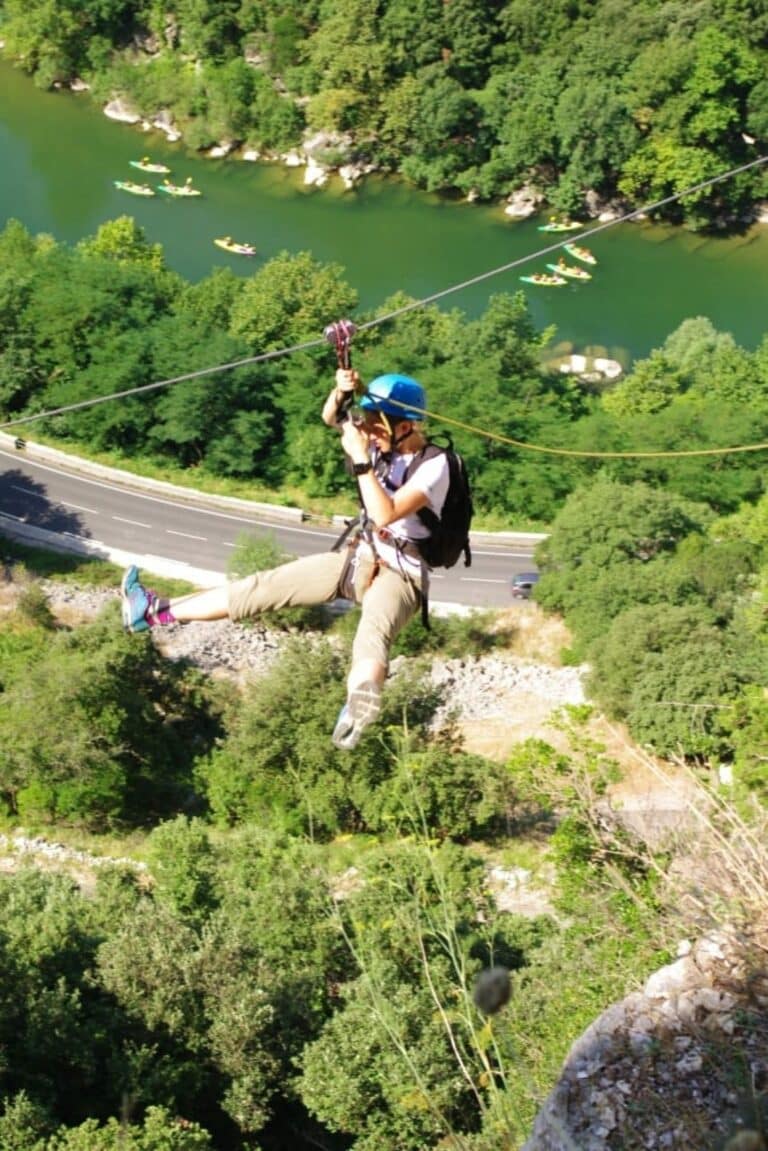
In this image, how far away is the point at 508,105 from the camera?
42562 millimetres

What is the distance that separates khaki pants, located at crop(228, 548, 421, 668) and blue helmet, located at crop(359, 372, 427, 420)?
0.75 m

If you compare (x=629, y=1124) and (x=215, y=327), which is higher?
(x=215, y=327)

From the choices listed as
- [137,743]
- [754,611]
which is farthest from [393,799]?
[754,611]

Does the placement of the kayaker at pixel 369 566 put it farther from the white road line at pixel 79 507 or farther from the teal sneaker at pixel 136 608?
the white road line at pixel 79 507

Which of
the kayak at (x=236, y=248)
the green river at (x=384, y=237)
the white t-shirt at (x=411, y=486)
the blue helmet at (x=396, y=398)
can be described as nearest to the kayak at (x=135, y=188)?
the green river at (x=384, y=237)

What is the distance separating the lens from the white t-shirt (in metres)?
6.05

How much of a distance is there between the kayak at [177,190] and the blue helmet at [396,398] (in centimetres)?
3624

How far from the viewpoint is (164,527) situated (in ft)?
90.7

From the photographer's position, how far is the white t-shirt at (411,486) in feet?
19.9

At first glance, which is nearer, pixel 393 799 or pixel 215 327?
pixel 393 799

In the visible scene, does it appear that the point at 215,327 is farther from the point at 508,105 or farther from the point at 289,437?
the point at 508,105

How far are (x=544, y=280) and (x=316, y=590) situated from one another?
106 ft

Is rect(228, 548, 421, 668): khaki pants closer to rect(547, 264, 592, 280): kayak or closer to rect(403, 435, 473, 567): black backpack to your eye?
rect(403, 435, 473, 567): black backpack

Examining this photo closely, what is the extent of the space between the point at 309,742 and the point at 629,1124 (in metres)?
12.5
